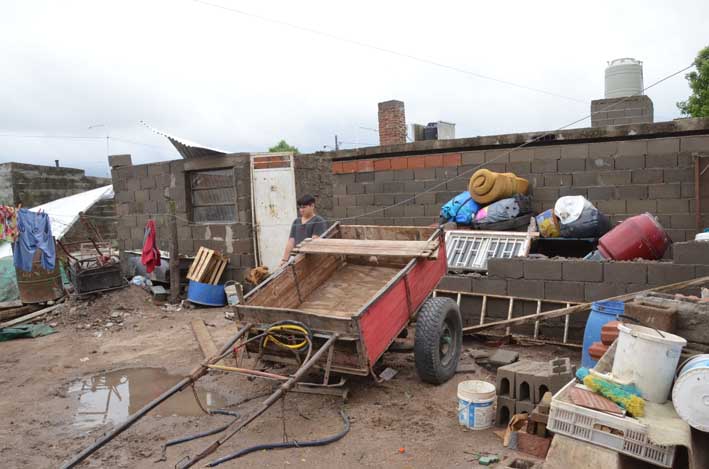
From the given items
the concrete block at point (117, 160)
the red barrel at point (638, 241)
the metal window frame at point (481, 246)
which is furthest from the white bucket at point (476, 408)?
the concrete block at point (117, 160)

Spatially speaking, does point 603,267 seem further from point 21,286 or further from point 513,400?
point 21,286

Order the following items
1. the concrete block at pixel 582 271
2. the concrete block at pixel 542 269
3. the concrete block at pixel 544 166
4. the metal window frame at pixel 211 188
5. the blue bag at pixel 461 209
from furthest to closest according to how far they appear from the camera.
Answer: the metal window frame at pixel 211 188 < the blue bag at pixel 461 209 < the concrete block at pixel 544 166 < the concrete block at pixel 542 269 < the concrete block at pixel 582 271

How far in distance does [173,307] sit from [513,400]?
6.99m

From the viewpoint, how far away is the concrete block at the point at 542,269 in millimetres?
6574

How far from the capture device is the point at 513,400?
432 cm

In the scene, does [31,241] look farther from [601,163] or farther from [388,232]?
[601,163]

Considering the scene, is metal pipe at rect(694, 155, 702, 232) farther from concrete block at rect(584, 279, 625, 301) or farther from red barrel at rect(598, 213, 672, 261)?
concrete block at rect(584, 279, 625, 301)

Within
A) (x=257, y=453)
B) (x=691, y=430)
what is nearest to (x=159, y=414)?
(x=257, y=453)

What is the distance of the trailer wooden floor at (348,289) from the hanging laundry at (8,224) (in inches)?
243

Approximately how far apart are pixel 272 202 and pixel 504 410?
670cm

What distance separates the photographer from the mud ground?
4035 millimetres

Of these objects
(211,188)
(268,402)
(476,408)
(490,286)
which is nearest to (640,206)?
(490,286)

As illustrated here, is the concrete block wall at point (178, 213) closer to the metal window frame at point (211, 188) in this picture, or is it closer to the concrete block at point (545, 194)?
the metal window frame at point (211, 188)

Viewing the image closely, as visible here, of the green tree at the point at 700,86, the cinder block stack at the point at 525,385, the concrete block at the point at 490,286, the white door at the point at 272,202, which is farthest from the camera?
the green tree at the point at 700,86
